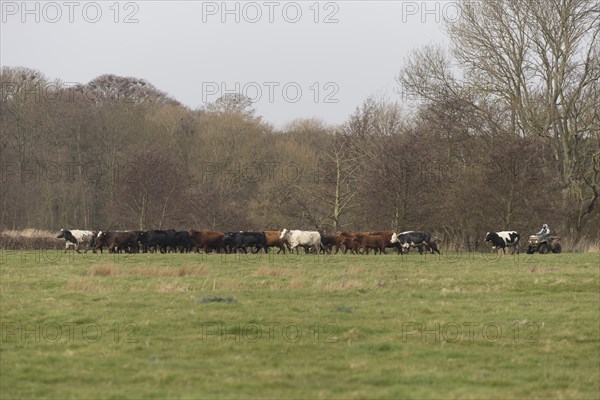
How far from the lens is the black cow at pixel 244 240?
49750 millimetres

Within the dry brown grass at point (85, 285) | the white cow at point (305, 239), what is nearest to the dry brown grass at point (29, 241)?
the white cow at point (305, 239)

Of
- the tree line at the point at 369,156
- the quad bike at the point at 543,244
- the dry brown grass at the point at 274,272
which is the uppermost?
the tree line at the point at 369,156

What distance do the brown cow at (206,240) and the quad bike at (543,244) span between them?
54.3ft

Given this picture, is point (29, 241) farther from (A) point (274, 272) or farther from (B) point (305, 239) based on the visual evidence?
(A) point (274, 272)

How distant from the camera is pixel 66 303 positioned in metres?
19.5

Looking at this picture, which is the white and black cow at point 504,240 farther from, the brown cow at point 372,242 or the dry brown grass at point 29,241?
the dry brown grass at point 29,241

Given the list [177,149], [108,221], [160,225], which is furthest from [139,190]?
[177,149]

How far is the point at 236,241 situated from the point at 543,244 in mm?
16246

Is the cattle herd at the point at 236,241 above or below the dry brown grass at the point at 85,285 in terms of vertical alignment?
above

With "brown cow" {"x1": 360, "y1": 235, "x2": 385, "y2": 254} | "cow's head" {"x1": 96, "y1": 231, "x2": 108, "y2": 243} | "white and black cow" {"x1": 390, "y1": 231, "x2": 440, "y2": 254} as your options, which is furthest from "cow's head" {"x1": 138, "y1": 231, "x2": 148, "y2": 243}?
"white and black cow" {"x1": 390, "y1": 231, "x2": 440, "y2": 254}

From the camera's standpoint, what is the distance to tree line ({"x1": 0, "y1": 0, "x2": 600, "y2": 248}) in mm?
54156

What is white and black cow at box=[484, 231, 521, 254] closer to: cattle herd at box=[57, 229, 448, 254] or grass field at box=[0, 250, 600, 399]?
cattle herd at box=[57, 229, 448, 254]

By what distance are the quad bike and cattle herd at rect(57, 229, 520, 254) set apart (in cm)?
170

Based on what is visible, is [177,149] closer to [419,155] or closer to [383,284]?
[419,155]
